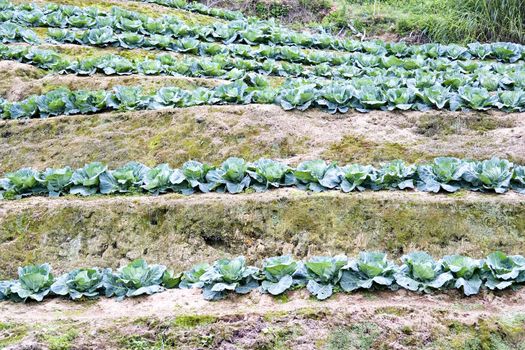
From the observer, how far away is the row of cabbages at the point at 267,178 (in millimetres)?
5289

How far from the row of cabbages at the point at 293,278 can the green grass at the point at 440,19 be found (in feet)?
23.4

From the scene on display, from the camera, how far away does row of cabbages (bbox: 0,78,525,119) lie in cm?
679

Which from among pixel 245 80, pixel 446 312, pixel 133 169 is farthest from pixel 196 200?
pixel 245 80

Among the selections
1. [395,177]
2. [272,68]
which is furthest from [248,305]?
[272,68]

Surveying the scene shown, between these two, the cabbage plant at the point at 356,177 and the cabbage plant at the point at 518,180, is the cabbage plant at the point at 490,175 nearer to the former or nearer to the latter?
the cabbage plant at the point at 518,180

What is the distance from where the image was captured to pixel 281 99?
6906 millimetres

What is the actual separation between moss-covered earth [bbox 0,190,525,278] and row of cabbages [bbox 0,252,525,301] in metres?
0.62

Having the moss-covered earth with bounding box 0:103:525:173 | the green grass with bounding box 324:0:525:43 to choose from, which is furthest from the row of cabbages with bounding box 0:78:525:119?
the green grass with bounding box 324:0:525:43

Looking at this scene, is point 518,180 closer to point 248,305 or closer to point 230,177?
point 230,177

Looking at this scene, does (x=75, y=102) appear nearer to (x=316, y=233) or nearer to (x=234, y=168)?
(x=234, y=168)

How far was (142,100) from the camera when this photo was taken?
7.03 metres

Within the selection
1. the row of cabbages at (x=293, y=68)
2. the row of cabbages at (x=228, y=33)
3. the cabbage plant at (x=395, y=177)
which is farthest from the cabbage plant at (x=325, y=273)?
the row of cabbages at (x=228, y=33)

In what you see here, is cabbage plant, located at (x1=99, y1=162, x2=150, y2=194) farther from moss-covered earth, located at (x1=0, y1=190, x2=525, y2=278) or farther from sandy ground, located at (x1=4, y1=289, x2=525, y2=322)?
sandy ground, located at (x1=4, y1=289, x2=525, y2=322)

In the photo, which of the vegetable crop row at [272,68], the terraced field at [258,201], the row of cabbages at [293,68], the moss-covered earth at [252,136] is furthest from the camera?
the vegetable crop row at [272,68]
